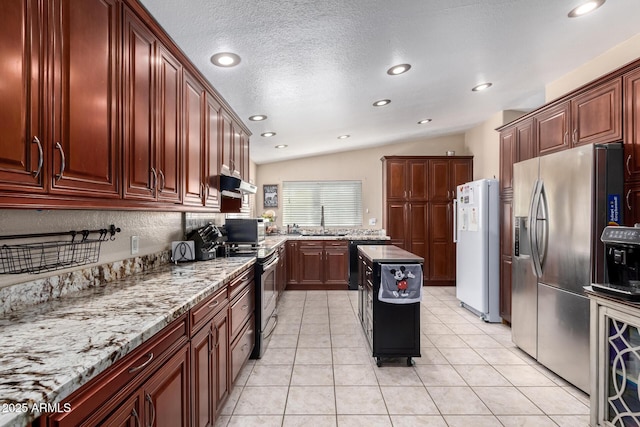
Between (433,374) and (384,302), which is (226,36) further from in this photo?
(433,374)

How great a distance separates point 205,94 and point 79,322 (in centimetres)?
188

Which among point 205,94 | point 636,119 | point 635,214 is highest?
point 205,94

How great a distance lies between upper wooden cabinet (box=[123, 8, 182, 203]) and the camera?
1.43 m

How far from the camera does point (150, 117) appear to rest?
63.9 inches

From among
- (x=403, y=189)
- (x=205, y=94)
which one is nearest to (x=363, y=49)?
(x=205, y=94)

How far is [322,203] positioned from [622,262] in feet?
15.1

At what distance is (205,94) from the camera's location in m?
2.36

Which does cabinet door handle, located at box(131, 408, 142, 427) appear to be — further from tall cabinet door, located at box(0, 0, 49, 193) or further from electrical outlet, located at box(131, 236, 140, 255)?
electrical outlet, located at box(131, 236, 140, 255)

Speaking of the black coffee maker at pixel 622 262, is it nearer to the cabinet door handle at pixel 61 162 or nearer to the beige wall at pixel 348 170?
the cabinet door handle at pixel 61 162

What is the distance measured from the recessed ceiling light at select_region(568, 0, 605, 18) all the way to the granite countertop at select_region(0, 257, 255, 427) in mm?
2970

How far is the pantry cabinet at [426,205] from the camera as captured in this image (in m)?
5.36

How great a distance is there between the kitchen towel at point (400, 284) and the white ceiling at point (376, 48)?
176 cm

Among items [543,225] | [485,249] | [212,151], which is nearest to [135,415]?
[212,151]

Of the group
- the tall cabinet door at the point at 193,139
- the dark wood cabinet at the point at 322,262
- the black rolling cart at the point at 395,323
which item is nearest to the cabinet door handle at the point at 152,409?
the tall cabinet door at the point at 193,139
